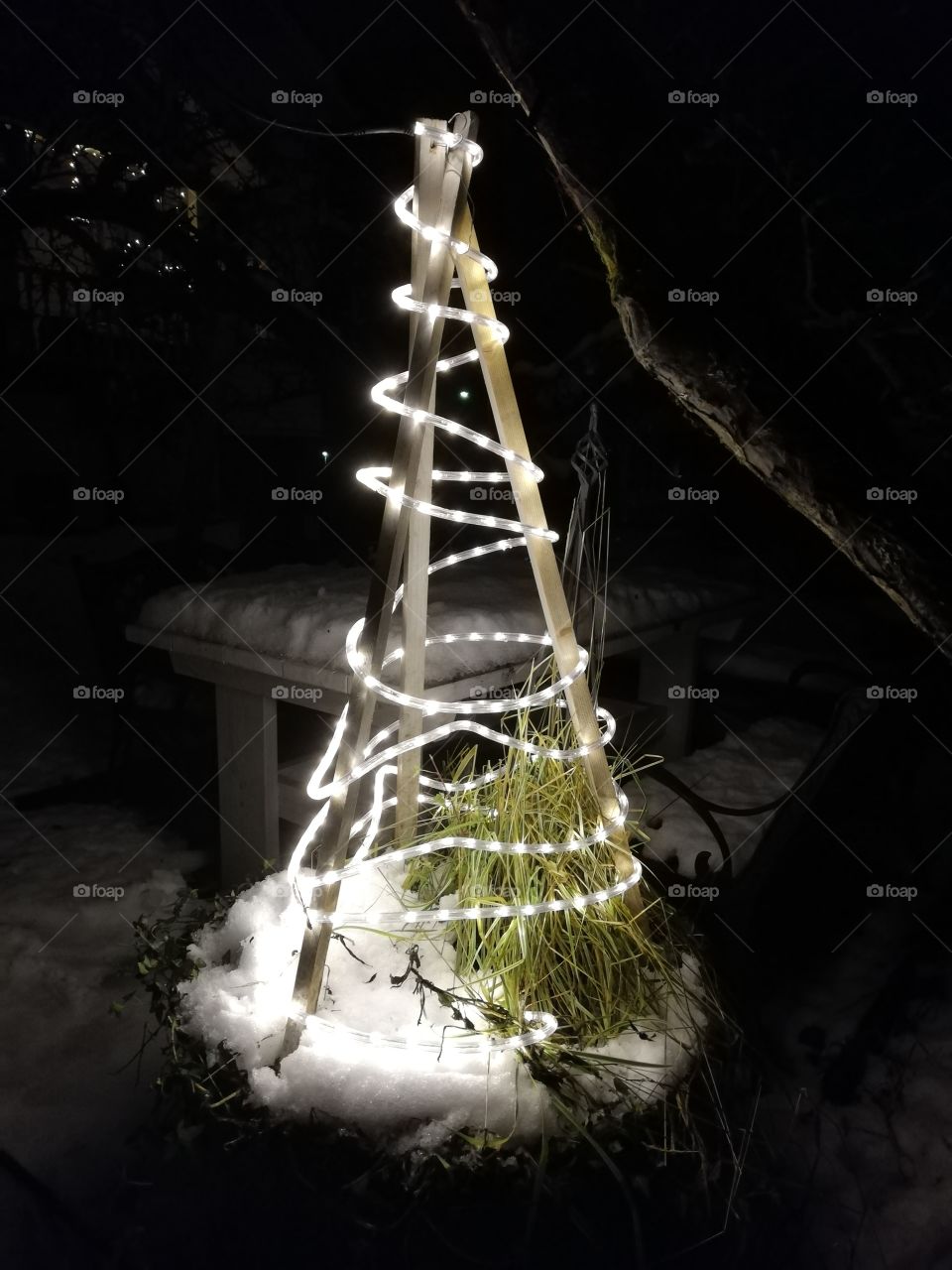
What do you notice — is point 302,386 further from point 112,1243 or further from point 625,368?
point 112,1243

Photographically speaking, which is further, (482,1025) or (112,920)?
(112,920)

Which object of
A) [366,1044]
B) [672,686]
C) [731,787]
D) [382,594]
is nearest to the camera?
[382,594]

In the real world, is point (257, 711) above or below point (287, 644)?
below

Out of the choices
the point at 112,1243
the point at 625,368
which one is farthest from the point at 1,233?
the point at 112,1243

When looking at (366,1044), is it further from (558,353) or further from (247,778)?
(558,353)

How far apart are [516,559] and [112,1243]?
8.87ft

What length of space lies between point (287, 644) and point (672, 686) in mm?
1821

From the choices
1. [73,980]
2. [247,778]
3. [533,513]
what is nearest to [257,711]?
[247,778]

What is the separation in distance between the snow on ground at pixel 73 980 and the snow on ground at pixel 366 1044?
1.63 ft

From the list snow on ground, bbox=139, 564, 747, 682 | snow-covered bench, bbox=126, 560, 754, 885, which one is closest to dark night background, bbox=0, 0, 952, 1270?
snow on ground, bbox=139, 564, 747, 682

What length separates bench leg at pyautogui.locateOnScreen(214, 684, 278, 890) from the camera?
270cm

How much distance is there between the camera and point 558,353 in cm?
316

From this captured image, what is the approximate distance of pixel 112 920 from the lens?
2.80 metres

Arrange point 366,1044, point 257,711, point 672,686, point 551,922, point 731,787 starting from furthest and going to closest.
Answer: point 672,686 < point 731,787 < point 257,711 < point 551,922 < point 366,1044
